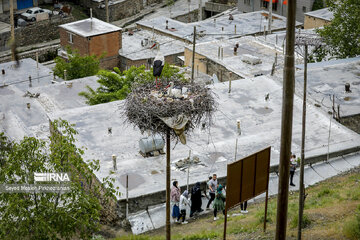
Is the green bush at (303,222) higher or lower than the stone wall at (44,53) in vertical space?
higher

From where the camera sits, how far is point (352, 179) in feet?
69.7

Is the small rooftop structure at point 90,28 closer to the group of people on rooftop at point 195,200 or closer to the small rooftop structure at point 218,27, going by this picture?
the small rooftop structure at point 218,27

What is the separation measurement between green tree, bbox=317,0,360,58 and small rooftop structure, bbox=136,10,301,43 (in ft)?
45.5

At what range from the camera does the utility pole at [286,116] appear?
11578 millimetres

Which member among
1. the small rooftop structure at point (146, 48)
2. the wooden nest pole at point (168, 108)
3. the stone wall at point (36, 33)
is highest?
the wooden nest pole at point (168, 108)

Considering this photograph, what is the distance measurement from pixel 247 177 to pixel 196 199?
14.3 feet

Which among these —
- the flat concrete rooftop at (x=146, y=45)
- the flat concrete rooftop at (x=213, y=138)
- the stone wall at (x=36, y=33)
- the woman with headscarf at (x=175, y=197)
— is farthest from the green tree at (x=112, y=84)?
the stone wall at (x=36, y=33)

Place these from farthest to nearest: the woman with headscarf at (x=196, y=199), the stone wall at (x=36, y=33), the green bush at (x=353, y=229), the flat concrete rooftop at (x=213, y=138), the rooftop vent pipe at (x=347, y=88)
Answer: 1. the stone wall at (x=36, y=33)
2. the rooftop vent pipe at (x=347, y=88)
3. the flat concrete rooftop at (x=213, y=138)
4. the woman with headscarf at (x=196, y=199)
5. the green bush at (x=353, y=229)

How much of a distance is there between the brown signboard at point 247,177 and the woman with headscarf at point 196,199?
3.58 metres

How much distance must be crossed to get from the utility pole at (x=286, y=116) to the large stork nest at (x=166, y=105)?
3.55 meters

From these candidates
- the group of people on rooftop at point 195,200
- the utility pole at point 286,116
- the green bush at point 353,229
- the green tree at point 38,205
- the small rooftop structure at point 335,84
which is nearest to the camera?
the utility pole at point 286,116

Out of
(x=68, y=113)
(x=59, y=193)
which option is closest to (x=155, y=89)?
(x=59, y=193)

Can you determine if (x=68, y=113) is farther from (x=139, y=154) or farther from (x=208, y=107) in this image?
(x=208, y=107)

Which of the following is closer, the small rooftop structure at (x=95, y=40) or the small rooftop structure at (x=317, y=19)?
the small rooftop structure at (x=95, y=40)
